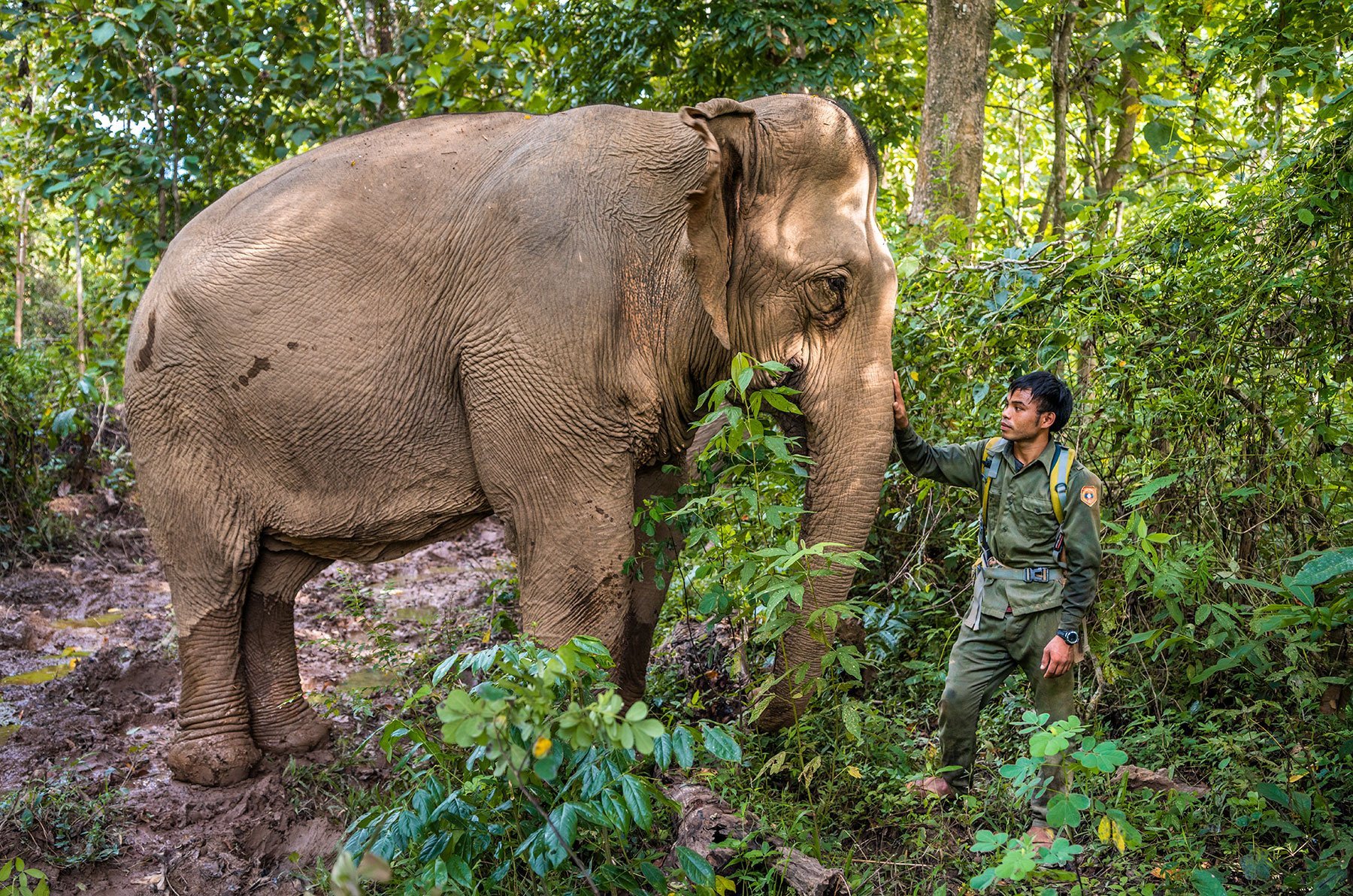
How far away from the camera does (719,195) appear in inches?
153

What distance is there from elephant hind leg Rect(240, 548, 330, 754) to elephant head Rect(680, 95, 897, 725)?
2209 millimetres

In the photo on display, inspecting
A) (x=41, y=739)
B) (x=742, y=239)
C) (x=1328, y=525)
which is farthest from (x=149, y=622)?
(x=1328, y=525)

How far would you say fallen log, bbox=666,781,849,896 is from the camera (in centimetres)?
317

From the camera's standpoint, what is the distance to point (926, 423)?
205 inches

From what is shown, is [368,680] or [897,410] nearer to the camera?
[897,410]

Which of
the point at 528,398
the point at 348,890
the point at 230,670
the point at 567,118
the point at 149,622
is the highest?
the point at 567,118

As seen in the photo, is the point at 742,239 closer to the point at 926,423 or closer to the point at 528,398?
the point at 528,398

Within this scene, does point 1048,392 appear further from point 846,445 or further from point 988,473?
point 846,445

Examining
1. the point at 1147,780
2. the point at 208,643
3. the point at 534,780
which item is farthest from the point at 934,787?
the point at 208,643

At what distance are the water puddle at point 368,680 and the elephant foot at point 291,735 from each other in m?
0.71

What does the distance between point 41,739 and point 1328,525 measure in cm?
551

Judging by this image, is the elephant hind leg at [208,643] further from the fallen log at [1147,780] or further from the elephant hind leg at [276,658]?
the fallen log at [1147,780]

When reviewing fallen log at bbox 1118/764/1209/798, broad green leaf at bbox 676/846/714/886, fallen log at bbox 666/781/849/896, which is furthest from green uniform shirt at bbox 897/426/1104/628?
broad green leaf at bbox 676/846/714/886

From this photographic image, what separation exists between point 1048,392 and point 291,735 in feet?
11.6
